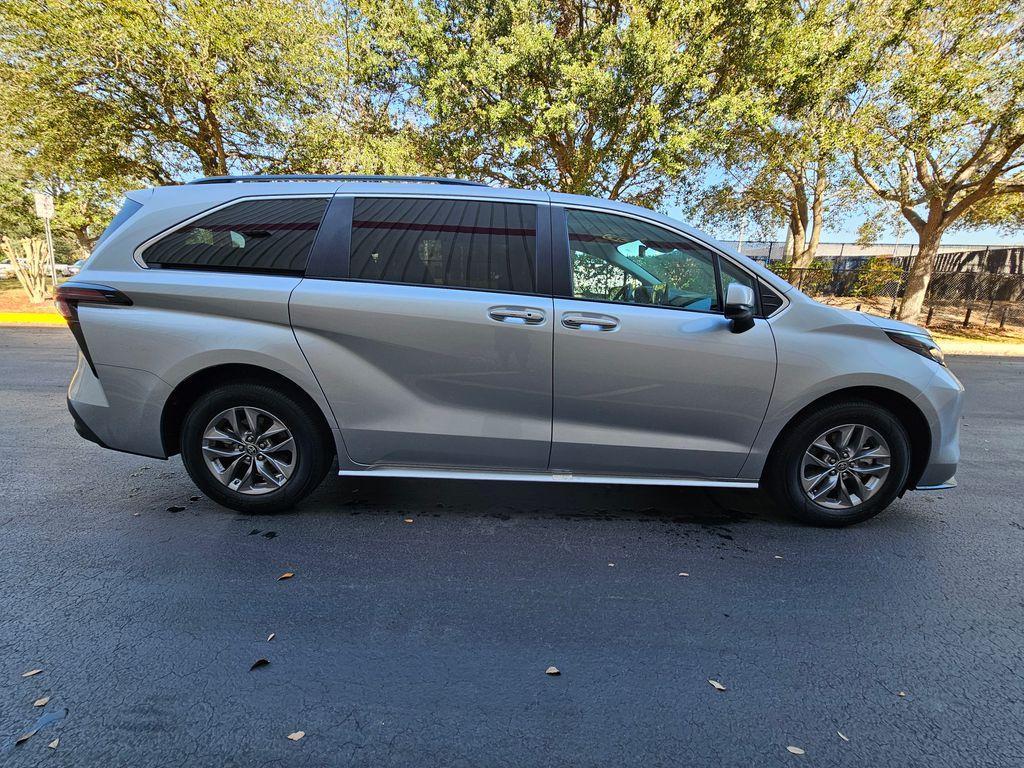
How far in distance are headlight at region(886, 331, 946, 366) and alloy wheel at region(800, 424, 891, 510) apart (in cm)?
56

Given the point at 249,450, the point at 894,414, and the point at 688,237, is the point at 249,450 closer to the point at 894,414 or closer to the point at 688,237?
the point at 688,237

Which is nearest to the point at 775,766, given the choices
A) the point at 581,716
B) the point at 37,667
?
the point at 581,716

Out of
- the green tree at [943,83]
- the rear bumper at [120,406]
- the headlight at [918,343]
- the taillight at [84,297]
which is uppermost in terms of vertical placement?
the green tree at [943,83]

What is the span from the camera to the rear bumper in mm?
3045

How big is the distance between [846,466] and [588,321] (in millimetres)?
1865

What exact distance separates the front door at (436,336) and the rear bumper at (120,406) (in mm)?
958

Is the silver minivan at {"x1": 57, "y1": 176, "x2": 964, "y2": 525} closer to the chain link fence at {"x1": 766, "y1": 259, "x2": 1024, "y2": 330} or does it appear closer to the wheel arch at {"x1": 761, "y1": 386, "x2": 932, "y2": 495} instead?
the wheel arch at {"x1": 761, "y1": 386, "x2": 932, "y2": 495}

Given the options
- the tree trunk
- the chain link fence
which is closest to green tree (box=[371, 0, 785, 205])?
the chain link fence

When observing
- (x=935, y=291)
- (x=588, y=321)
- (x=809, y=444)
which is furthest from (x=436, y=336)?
(x=935, y=291)

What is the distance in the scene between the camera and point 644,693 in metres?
1.99

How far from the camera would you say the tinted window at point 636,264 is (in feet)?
10.3

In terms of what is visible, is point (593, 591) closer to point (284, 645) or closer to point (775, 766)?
point (775, 766)

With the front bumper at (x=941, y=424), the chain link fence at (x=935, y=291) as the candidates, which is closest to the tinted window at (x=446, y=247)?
the front bumper at (x=941, y=424)

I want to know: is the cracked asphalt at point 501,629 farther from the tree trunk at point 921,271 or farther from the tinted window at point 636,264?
the tree trunk at point 921,271
